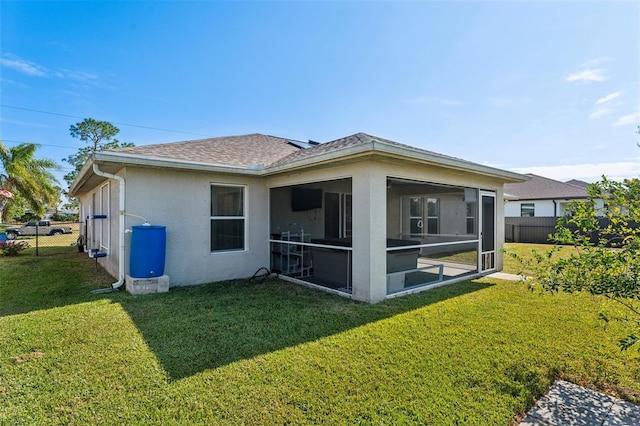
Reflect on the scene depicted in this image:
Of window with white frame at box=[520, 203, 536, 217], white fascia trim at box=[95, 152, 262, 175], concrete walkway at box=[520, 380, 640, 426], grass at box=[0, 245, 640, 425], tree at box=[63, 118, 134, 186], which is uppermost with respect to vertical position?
tree at box=[63, 118, 134, 186]

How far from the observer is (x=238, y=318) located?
15.8ft

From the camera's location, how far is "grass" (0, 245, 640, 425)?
8.55 feet

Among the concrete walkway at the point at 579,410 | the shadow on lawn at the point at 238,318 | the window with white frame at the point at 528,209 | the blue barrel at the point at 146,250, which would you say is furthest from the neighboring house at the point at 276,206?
the window with white frame at the point at 528,209

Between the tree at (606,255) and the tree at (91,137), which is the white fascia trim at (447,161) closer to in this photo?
the tree at (606,255)

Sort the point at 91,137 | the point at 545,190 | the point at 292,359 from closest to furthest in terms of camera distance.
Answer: the point at 292,359, the point at 545,190, the point at 91,137

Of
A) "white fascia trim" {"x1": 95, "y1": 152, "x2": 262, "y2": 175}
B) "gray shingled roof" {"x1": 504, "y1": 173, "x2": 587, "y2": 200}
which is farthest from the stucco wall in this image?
"gray shingled roof" {"x1": 504, "y1": 173, "x2": 587, "y2": 200}

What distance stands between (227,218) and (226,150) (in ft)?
7.46

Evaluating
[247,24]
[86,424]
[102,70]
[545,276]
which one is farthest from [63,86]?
[545,276]

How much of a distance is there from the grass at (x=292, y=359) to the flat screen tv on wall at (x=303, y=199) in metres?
4.62

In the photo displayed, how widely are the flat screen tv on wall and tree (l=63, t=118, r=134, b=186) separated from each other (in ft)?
106

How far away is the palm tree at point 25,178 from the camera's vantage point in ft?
56.5

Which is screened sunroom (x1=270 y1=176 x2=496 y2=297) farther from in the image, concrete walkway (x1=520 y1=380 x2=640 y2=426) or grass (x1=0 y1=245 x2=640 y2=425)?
concrete walkway (x1=520 y1=380 x2=640 y2=426)

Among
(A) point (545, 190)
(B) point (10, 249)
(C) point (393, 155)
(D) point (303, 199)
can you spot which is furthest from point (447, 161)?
(A) point (545, 190)

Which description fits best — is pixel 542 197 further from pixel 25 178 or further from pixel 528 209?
pixel 25 178
